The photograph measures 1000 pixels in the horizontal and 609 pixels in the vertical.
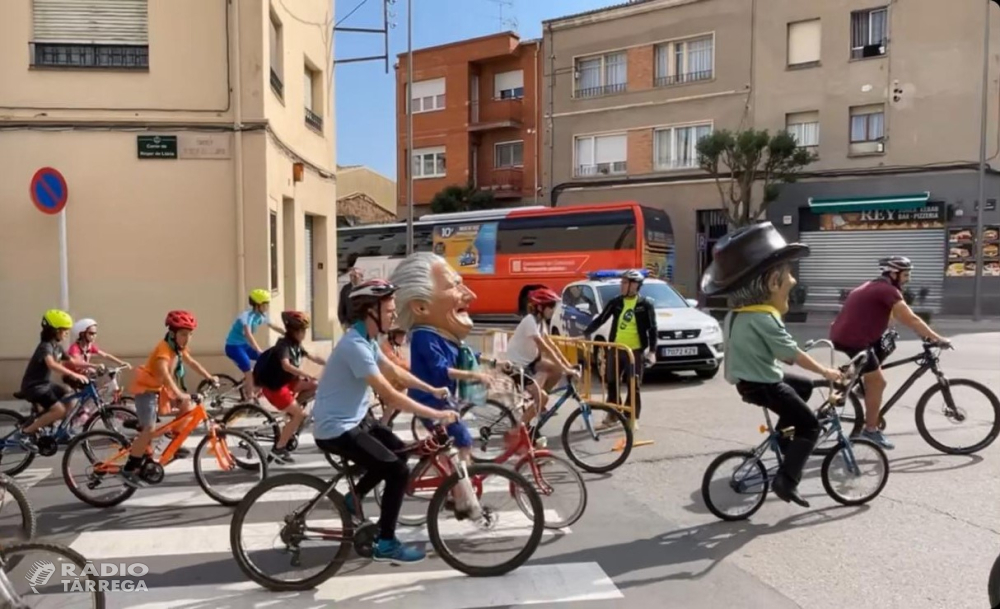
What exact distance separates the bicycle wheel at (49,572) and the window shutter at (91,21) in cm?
989

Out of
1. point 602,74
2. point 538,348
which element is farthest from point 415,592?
point 602,74

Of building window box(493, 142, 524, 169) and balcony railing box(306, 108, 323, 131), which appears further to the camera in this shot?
building window box(493, 142, 524, 169)

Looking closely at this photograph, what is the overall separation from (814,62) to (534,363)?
23519mm

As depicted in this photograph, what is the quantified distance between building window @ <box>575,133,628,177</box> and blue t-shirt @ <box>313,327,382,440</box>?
2811 cm

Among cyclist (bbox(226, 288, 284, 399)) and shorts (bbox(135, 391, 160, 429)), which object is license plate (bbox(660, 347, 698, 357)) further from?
shorts (bbox(135, 391, 160, 429))

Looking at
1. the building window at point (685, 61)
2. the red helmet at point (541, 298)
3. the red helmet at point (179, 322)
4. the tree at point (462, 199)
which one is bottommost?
the red helmet at point (179, 322)

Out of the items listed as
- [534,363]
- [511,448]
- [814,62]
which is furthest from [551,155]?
[511,448]

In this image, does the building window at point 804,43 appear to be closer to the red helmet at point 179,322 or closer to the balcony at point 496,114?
the balcony at point 496,114

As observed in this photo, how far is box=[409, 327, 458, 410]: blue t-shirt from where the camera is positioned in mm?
5375

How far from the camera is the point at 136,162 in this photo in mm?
11672

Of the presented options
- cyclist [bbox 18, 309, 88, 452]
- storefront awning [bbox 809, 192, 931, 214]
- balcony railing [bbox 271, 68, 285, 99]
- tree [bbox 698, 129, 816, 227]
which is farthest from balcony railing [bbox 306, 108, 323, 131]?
storefront awning [bbox 809, 192, 931, 214]

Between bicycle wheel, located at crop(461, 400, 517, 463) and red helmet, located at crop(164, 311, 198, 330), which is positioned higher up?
red helmet, located at crop(164, 311, 198, 330)

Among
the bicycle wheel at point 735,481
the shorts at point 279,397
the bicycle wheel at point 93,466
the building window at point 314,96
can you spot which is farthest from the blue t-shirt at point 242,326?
the building window at point 314,96

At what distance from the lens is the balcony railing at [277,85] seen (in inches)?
512
